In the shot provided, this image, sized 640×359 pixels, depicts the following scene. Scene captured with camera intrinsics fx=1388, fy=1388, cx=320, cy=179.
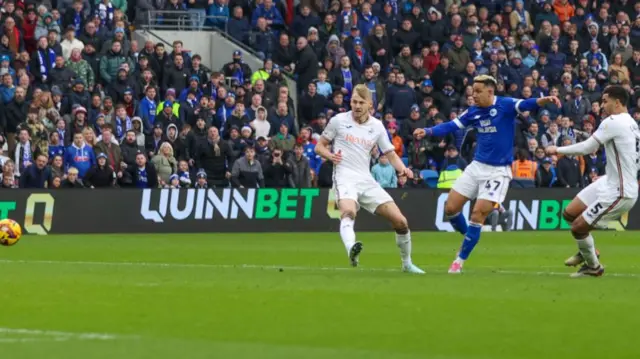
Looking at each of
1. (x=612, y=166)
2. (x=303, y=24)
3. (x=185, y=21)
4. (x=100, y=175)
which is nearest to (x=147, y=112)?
(x=100, y=175)

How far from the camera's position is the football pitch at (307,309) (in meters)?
9.58

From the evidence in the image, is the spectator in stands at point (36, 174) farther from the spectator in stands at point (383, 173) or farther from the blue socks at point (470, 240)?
the blue socks at point (470, 240)

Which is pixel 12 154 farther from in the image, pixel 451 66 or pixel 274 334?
pixel 274 334

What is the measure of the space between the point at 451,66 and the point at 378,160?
18.6ft

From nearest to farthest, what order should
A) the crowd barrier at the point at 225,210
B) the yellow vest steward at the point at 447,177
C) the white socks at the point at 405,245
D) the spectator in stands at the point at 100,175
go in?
the white socks at the point at 405,245 → the crowd barrier at the point at 225,210 → the spectator in stands at the point at 100,175 → the yellow vest steward at the point at 447,177

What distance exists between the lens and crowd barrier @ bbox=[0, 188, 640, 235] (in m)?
28.6

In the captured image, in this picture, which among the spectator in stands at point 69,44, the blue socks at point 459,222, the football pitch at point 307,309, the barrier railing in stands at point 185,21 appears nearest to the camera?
the football pitch at point 307,309

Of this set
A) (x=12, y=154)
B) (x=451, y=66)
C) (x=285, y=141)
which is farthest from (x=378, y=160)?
(x=12, y=154)

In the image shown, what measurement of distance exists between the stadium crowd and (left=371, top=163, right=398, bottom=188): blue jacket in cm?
5

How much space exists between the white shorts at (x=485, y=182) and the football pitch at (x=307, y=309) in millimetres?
940

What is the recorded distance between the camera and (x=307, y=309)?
1188cm

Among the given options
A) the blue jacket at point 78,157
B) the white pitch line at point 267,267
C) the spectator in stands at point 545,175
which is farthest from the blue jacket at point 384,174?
the white pitch line at point 267,267

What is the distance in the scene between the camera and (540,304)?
40.2 feet

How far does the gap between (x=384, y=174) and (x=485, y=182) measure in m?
15.5
